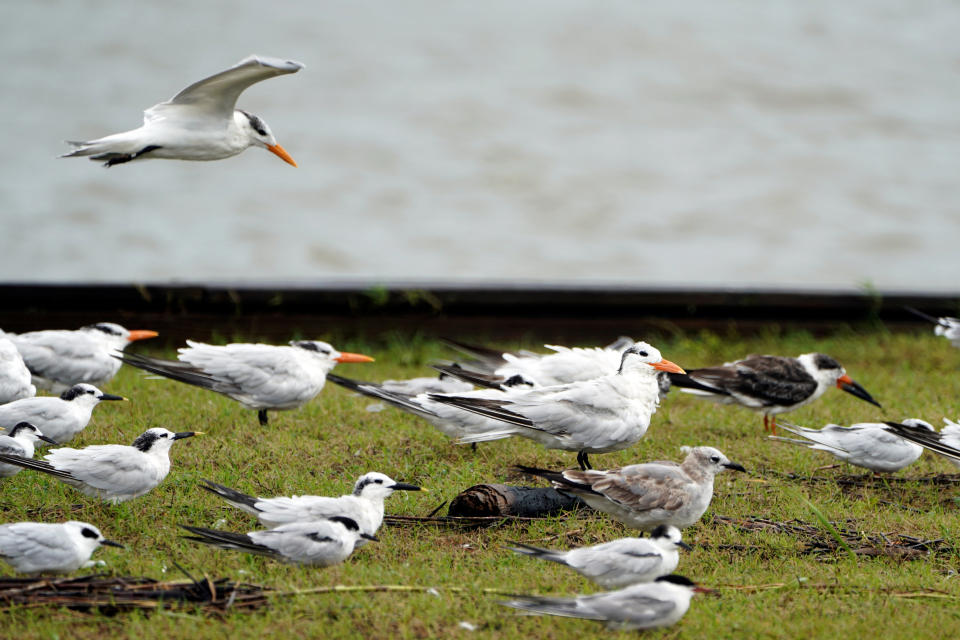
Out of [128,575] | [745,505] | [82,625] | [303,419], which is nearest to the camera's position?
[82,625]

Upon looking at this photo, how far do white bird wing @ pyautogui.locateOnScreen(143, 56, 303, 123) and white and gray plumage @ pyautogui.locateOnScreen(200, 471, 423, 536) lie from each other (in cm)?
148

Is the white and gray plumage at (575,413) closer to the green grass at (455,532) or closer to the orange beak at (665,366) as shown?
the orange beak at (665,366)

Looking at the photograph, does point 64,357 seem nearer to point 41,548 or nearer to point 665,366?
point 41,548

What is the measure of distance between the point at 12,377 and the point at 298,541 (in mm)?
2012

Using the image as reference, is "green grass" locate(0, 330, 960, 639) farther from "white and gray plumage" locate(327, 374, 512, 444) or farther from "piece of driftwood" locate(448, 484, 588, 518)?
"white and gray plumage" locate(327, 374, 512, 444)

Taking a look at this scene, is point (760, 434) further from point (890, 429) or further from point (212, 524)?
point (212, 524)

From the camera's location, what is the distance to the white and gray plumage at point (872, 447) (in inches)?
180

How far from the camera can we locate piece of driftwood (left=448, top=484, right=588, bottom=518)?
3.95 m

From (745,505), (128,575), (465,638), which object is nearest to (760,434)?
(745,505)

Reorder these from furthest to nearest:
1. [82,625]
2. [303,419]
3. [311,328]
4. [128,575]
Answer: [311,328] < [303,419] < [128,575] < [82,625]

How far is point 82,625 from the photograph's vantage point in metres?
3.02

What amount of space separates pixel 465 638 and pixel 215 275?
8.25 metres

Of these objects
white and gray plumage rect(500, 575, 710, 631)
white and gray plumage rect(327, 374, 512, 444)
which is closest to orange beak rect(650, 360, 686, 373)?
white and gray plumage rect(327, 374, 512, 444)

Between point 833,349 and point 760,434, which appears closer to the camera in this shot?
point 760,434
